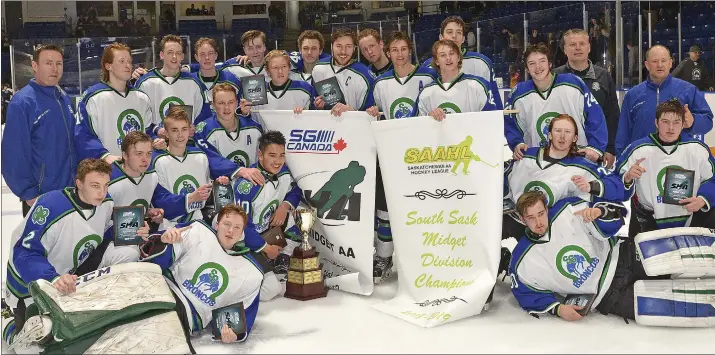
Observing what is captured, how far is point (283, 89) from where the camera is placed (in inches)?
189

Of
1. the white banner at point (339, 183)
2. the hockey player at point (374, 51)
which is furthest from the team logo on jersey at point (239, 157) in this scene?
the hockey player at point (374, 51)

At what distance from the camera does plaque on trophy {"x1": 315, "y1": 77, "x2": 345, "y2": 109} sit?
4672mm

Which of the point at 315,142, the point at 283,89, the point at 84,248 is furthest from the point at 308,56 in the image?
the point at 84,248

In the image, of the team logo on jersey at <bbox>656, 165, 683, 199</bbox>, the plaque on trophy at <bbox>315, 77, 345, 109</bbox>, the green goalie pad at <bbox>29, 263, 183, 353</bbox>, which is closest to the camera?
the green goalie pad at <bbox>29, 263, 183, 353</bbox>

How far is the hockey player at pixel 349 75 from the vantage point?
4832 mm

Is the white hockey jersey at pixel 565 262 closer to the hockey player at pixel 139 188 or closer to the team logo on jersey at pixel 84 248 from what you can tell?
the hockey player at pixel 139 188

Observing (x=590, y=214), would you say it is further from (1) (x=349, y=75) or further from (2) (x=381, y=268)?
(1) (x=349, y=75)

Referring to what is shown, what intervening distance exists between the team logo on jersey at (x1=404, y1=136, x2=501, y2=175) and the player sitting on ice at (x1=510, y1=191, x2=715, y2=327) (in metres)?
0.34

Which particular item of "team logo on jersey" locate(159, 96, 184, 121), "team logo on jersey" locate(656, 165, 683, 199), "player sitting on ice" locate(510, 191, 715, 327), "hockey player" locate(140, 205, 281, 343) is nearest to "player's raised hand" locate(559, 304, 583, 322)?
"player sitting on ice" locate(510, 191, 715, 327)

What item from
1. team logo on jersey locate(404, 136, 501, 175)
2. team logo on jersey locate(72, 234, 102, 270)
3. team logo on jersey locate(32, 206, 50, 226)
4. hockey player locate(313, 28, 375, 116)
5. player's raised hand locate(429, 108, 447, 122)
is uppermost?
hockey player locate(313, 28, 375, 116)

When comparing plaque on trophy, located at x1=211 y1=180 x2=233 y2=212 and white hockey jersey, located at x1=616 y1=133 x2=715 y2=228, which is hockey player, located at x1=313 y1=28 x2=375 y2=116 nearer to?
plaque on trophy, located at x1=211 y1=180 x2=233 y2=212

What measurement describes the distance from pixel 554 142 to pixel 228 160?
1.80 meters

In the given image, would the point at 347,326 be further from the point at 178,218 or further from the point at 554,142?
the point at 554,142

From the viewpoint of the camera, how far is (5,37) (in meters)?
15.9
